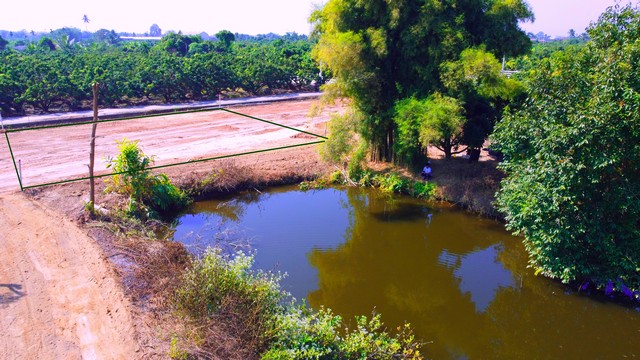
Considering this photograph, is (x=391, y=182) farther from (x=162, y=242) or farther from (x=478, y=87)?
(x=162, y=242)

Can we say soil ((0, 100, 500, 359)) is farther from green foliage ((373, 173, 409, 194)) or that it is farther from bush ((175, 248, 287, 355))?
green foliage ((373, 173, 409, 194))

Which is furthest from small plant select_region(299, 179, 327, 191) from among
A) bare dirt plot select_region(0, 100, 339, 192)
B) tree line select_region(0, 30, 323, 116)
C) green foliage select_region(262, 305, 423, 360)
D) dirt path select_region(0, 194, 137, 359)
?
tree line select_region(0, 30, 323, 116)

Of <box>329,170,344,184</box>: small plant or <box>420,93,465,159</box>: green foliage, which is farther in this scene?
<box>329,170,344,184</box>: small plant

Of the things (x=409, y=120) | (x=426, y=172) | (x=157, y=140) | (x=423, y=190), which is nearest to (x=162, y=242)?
(x=409, y=120)

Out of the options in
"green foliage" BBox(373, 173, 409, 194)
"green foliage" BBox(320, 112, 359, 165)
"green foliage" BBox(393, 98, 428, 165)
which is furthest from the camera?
"green foliage" BBox(373, 173, 409, 194)

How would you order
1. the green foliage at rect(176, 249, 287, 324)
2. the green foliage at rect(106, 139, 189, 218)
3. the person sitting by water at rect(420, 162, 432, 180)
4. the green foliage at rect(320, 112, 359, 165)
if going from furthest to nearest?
1. the person sitting by water at rect(420, 162, 432, 180)
2. the green foliage at rect(320, 112, 359, 165)
3. the green foliage at rect(106, 139, 189, 218)
4. the green foliage at rect(176, 249, 287, 324)

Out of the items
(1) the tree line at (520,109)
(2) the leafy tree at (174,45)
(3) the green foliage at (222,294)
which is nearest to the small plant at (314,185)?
(1) the tree line at (520,109)

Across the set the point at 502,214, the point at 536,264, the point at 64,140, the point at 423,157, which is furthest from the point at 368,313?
the point at 64,140

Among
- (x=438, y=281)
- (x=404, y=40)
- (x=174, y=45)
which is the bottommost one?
(x=438, y=281)
